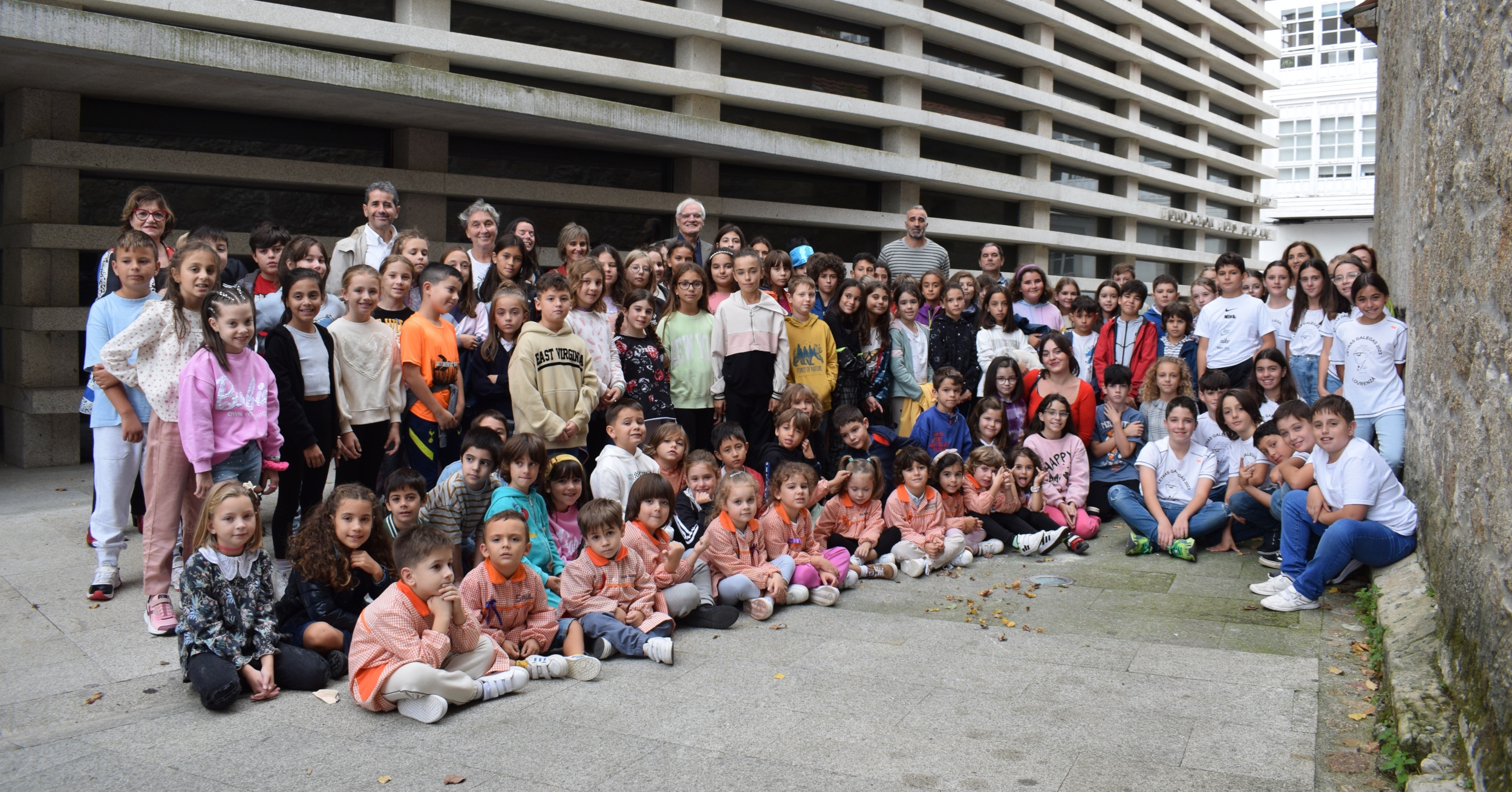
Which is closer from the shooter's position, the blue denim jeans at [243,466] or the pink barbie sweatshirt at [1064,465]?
the blue denim jeans at [243,466]

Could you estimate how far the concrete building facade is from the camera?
1027 centimetres

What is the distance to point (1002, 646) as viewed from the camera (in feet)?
17.5

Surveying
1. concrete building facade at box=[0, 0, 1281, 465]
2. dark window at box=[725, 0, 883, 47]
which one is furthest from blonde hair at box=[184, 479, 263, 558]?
dark window at box=[725, 0, 883, 47]

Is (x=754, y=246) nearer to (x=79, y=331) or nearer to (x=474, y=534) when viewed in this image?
(x=474, y=534)

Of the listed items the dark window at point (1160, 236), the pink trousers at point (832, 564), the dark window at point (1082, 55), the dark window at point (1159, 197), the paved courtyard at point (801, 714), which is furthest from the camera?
the dark window at point (1160, 236)

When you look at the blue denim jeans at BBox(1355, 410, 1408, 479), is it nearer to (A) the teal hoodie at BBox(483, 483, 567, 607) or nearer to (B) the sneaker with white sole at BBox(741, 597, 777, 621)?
(B) the sneaker with white sole at BBox(741, 597, 777, 621)

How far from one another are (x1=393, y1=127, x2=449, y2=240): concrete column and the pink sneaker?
340 inches


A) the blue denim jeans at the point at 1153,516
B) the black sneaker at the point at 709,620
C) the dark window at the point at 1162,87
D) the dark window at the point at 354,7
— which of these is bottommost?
the black sneaker at the point at 709,620

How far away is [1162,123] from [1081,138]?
5.23m

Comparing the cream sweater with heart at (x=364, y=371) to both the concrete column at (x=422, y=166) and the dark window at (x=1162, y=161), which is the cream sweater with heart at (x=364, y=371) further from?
the dark window at (x=1162, y=161)

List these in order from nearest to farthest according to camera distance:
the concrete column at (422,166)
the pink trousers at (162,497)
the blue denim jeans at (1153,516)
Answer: the pink trousers at (162,497) < the blue denim jeans at (1153,516) < the concrete column at (422,166)

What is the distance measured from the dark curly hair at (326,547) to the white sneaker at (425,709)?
83 cm

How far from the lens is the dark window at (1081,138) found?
2655 centimetres

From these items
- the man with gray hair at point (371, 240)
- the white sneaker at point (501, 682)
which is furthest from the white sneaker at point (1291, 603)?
the man with gray hair at point (371, 240)
